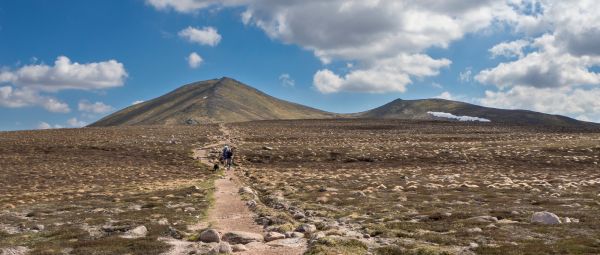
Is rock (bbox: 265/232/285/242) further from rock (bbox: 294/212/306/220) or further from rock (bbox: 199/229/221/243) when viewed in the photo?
rock (bbox: 294/212/306/220)

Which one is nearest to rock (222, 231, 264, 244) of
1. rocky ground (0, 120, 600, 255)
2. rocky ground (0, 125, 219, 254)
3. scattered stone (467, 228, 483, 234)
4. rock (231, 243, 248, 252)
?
rocky ground (0, 120, 600, 255)

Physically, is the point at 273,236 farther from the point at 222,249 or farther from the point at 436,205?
the point at 436,205

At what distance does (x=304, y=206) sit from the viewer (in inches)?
827

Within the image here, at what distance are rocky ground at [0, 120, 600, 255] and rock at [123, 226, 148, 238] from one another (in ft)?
0.20

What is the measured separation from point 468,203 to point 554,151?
1424 inches

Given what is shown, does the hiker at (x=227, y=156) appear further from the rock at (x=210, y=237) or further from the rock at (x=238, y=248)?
the rock at (x=238, y=248)

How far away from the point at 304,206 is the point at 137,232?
797 cm

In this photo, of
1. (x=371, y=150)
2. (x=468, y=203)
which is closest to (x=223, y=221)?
(x=468, y=203)

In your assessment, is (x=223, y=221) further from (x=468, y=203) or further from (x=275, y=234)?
(x=468, y=203)

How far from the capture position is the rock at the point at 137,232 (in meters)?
14.7

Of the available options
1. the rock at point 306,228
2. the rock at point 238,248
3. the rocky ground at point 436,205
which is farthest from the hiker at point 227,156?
the rock at point 238,248

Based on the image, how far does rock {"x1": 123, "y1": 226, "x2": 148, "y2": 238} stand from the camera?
580 inches

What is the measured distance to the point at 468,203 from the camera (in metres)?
20.5

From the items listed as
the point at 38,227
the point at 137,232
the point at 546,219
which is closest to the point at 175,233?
the point at 137,232
